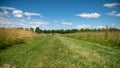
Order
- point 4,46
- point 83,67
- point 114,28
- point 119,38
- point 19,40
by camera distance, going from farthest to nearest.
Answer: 1. point 114,28
2. point 119,38
3. point 19,40
4. point 4,46
5. point 83,67

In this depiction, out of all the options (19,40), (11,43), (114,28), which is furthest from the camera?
(114,28)

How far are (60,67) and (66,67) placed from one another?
0.62ft

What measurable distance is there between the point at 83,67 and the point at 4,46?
660 cm

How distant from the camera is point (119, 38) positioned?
14.3 metres

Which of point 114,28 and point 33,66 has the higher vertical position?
point 114,28

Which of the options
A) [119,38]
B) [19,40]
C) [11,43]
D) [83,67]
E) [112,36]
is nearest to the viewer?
[83,67]

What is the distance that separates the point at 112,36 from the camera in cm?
1575

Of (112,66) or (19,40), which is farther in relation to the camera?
(19,40)

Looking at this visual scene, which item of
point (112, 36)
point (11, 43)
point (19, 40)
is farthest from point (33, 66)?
point (112, 36)

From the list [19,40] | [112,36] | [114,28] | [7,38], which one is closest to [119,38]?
[112,36]

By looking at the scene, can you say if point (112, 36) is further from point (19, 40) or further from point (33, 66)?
point (33, 66)

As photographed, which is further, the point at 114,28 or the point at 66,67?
the point at 114,28

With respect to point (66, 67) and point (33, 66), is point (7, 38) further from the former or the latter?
point (66, 67)

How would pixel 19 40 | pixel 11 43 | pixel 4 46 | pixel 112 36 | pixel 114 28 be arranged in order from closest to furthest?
pixel 4 46 → pixel 11 43 → pixel 19 40 → pixel 112 36 → pixel 114 28
